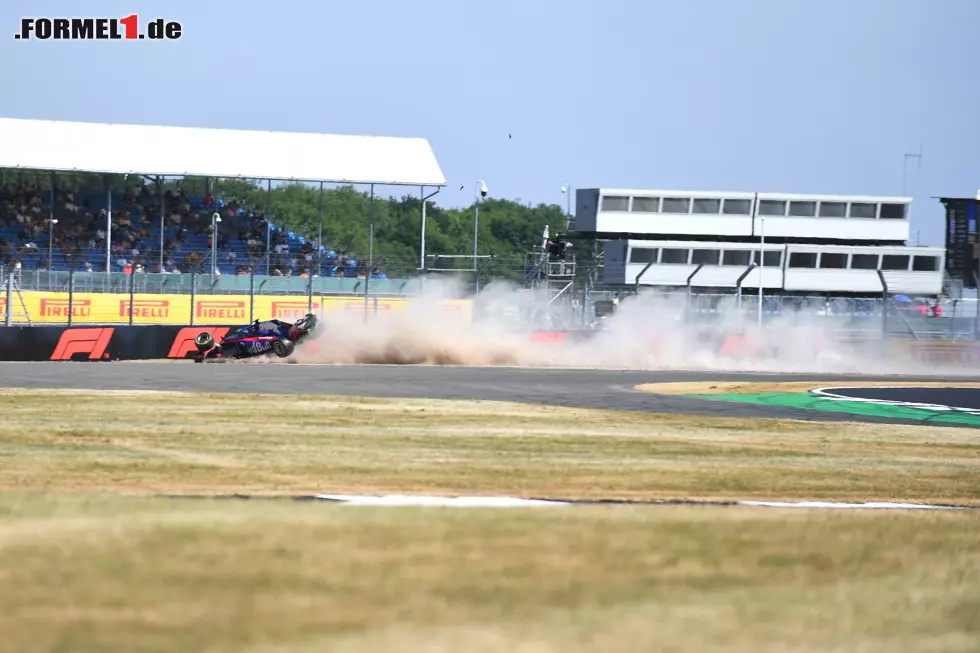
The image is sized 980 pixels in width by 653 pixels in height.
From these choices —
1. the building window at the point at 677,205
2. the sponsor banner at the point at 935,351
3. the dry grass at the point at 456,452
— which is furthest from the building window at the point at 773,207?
the dry grass at the point at 456,452

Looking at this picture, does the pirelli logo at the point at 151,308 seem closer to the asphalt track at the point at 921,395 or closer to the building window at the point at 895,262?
the asphalt track at the point at 921,395

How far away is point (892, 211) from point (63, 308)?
239 feet

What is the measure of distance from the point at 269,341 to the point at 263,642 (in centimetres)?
3376

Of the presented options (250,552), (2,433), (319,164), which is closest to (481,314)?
(319,164)

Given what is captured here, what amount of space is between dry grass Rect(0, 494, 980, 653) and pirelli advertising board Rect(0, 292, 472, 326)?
103 feet

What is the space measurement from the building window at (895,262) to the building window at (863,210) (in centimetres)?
410

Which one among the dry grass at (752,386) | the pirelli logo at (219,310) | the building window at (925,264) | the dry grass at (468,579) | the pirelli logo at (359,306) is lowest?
the dry grass at (752,386)

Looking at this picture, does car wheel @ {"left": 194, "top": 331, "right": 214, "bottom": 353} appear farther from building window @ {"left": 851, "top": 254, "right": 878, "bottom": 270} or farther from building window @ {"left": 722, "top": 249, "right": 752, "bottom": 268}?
building window @ {"left": 851, "top": 254, "right": 878, "bottom": 270}

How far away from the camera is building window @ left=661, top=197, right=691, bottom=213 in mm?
98125

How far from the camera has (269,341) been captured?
3884cm

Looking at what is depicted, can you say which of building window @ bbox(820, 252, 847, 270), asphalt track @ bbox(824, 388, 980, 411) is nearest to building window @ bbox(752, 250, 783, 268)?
building window @ bbox(820, 252, 847, 270)

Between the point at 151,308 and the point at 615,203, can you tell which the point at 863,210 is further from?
the point at 151,308

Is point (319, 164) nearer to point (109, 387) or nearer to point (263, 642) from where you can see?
point (109, 387)

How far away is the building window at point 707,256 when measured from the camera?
9488cm
